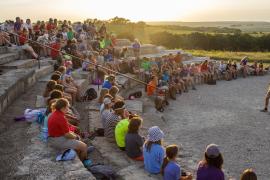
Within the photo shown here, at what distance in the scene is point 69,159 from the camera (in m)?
6.86

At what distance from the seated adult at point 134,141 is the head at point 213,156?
208 cm

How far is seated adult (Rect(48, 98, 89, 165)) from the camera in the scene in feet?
24.1

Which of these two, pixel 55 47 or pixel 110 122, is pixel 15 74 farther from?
pixel 110 122

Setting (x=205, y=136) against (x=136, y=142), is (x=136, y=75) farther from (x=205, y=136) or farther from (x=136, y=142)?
(x=136, y=142)

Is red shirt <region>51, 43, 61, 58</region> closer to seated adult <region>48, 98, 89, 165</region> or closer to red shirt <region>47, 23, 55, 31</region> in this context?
red shirt <region>47, 23, 55, 31</region>

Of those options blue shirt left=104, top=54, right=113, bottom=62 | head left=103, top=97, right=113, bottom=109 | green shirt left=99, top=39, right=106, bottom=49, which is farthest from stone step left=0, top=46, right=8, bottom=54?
head left=103, top=97, right=113, bottom=109

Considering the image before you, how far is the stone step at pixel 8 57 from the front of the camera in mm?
14247

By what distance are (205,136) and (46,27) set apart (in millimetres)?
11014

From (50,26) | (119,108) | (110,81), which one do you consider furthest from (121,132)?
(50,26)

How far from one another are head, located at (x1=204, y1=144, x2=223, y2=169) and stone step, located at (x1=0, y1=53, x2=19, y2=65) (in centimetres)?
1004

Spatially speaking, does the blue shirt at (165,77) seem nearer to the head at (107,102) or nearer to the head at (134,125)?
the head at (107,102)

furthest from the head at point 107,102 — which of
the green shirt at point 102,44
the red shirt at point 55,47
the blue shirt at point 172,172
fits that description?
the green shirt at point 102,44

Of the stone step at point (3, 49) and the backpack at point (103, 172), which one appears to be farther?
the stone step at point (3, 49)

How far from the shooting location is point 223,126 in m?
13.2
